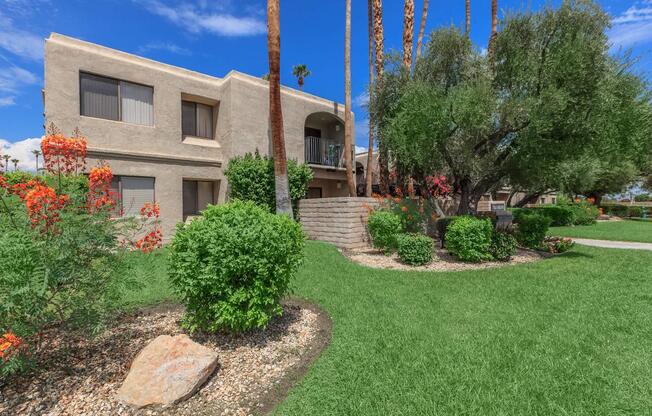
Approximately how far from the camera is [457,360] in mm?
3305

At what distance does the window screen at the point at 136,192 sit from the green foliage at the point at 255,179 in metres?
2.91

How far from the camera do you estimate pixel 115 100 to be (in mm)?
10781

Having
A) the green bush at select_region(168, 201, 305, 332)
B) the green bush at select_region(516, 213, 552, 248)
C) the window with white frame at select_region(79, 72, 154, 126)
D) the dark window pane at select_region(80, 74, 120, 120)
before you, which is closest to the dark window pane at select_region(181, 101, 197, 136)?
the window with white frame at select_region(79, 72, 154, 126)

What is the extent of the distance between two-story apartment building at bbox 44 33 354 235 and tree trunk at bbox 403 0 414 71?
5.81 meters

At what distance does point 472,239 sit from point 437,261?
3.75 feet

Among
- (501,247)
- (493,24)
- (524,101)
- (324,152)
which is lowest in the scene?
(501,247)

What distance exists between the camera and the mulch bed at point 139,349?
264cm

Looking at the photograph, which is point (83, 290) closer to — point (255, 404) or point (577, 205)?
point (255, 404)

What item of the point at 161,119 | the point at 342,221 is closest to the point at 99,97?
the point at 161,119

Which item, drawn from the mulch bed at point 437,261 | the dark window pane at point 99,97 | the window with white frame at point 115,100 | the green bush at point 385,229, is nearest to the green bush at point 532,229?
the mulch bed at point 437,261

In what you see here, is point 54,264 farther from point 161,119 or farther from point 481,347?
point 161,119

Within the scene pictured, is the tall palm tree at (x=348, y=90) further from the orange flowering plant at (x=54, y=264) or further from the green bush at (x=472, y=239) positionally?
the orange flowering plant at (x=54, y=264)

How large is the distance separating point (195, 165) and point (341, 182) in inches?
352

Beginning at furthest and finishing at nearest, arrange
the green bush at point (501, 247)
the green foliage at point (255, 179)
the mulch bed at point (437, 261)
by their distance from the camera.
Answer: the green foliage at point (255, 179), the green bush at point (501, 247), the mulch bed at point (437, 261)
